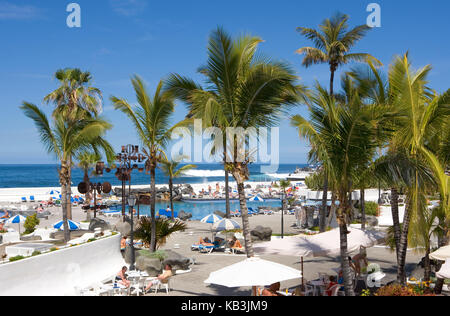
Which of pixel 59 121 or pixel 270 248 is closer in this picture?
pixel 270 248

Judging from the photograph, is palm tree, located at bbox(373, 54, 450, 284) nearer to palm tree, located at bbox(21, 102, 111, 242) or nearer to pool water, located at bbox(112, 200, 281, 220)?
palm tree, located at bbox(21, 102, 111, 242)

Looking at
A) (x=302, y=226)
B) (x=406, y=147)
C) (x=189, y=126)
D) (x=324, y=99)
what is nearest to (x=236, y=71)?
(x=324, y=99)

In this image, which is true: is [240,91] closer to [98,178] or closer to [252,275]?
[252,275]

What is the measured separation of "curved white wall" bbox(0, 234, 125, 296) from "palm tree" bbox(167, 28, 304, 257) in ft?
17.4

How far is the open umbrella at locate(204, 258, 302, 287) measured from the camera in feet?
28.2

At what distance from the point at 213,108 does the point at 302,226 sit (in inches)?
835

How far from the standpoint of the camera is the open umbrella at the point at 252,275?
8586 millimetres

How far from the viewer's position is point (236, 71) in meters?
10.5

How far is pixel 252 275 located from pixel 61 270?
19.0ft

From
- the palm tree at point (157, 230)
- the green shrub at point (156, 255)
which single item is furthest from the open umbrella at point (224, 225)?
the green shrub at point (156, 255)

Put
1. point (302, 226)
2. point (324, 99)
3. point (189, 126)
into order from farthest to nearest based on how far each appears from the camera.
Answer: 1. point (302, 226)
2. point (189, 126)
3. point (324, 99)

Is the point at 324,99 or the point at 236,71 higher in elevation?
the point at 236,71
